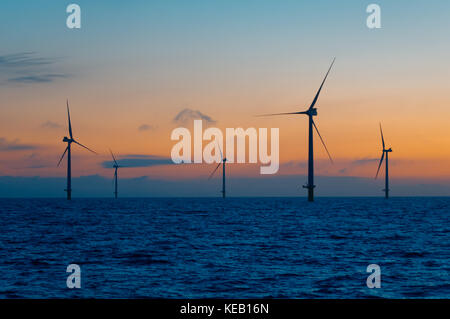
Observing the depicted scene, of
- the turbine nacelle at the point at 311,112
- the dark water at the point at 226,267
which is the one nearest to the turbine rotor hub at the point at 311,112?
the turbine nacelle at the point at 311,112

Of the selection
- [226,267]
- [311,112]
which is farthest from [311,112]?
[226,267]

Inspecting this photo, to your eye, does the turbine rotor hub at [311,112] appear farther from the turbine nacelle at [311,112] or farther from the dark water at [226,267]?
the dark water at [226,267]

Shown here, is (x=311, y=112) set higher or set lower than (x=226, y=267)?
higher

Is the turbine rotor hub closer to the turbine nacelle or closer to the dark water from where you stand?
the turbine nacelle

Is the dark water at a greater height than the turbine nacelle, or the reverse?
the turbine nacelle

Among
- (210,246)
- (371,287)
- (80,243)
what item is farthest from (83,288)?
(80,243)

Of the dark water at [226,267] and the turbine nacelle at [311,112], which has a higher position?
the turbine nacelle at [311,112]

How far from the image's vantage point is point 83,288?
2920 cm

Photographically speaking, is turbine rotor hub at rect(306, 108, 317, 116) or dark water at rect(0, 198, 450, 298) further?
turbine rotor hub at rect(306, 108, 317, 116)

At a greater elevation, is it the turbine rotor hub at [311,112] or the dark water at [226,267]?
the turbine rotor hub at [311,112]

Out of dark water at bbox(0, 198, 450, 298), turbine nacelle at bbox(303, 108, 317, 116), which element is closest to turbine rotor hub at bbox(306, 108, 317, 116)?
turbine nacelle at bbox(303, 108, 317, 116)

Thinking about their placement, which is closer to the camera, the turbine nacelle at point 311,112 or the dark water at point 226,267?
the dark water at point 226,267

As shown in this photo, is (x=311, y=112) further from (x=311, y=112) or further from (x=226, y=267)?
(x=226, y=267)
